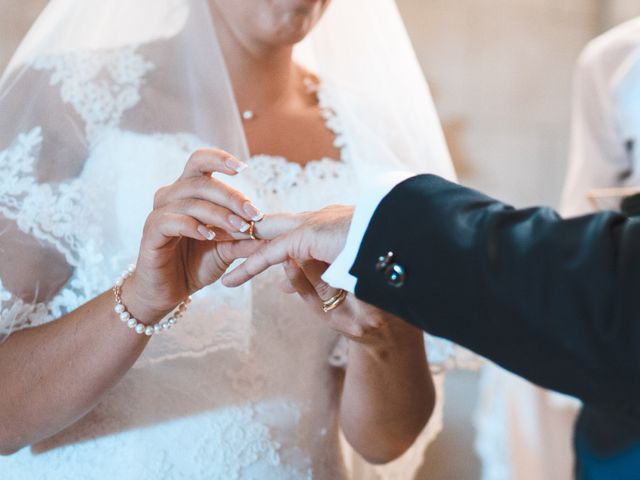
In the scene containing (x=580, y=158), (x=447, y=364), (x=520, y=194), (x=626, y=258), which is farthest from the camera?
(x=520, y=194)

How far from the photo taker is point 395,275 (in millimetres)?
851

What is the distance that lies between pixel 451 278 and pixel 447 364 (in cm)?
67

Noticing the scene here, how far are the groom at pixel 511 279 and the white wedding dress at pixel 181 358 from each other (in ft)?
1.34

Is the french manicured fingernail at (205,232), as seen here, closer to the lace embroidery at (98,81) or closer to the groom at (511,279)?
the groom at (511,279)

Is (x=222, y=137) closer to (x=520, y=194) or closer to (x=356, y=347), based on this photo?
(x=356, y=347)

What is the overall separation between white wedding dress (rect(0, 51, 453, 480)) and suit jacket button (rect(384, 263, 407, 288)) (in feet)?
1.52

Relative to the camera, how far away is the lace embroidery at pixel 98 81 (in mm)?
1216

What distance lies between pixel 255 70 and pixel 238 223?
18.0 inches

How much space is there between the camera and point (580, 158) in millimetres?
1858

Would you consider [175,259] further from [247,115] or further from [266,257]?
[247,115]

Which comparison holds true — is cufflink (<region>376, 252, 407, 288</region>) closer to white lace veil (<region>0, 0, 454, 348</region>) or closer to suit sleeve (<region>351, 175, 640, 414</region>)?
suit sleeve (<region>351, 175, 640, 414</region>)

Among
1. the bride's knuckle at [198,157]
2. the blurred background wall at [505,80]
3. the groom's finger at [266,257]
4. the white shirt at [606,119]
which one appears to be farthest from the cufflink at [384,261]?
the blurred background wall at [505,80]

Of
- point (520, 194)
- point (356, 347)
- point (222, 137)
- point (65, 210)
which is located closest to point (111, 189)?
point (65, 210)

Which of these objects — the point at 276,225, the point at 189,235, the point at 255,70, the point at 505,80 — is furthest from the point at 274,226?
the point at 505,80
